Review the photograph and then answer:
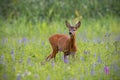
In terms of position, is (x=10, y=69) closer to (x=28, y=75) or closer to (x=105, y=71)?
(x=28, y=75)

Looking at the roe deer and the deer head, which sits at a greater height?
the deer head

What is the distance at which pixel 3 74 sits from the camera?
5387mm

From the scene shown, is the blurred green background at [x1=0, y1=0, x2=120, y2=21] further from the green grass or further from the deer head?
the deer head

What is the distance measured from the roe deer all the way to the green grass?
0.03 metres

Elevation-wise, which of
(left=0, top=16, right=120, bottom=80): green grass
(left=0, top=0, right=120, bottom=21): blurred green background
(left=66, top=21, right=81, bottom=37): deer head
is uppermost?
(left=0, top=0, right=120, bottom=21): blurred green background

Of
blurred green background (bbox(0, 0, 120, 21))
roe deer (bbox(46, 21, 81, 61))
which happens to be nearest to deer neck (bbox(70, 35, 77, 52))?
roe deer (bbox(46, 21, 81, 61))

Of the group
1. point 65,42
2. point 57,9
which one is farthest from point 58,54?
point 57,9

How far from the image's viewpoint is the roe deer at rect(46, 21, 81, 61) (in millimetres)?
5312

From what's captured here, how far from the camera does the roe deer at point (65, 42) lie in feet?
17.4

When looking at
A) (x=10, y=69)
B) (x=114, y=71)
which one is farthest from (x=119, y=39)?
(x=10, y=69)

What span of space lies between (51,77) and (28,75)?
4.1 inches

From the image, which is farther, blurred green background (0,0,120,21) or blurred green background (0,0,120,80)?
blurred green background (0,0,120,21)

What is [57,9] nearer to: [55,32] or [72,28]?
[55,32]

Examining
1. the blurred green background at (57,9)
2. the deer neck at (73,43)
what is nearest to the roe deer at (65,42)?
the deer neck at (73,43)
